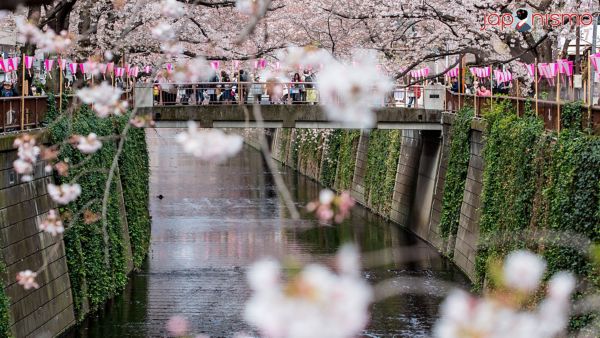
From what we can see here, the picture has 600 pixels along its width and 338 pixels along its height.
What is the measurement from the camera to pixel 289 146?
184 feet

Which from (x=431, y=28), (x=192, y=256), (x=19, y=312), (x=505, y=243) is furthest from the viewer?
(x=431, y=28)

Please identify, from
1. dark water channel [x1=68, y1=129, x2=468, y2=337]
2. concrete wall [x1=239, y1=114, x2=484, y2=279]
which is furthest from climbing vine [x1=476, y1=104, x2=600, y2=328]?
dark water channel [x1=68, y1=129, x2=468, y2=337]

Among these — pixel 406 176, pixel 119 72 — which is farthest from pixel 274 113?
pixel 406 176

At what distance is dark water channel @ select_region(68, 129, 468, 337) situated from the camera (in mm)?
19781

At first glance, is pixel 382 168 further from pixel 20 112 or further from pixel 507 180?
pixel 20 112

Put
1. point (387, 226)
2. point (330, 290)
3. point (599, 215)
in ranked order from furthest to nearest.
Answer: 1. point (387, 226)
2. point (599, 215)
3. point (330, 290)

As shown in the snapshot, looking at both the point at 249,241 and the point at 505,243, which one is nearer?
the point at 505,243

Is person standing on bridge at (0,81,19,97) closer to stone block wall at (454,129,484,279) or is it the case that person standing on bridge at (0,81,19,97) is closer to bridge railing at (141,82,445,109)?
bridge railing at (141,82,445,109)

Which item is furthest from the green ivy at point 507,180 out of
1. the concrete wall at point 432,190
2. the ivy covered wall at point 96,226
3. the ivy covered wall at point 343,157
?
the ivy covered wall at point 343,157

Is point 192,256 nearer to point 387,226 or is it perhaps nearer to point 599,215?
point 387,226

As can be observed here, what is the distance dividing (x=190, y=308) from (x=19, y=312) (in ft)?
16.6

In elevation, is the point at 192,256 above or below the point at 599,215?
below

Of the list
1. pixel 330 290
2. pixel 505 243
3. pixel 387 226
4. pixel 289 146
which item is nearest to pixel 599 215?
pixel 505 243
